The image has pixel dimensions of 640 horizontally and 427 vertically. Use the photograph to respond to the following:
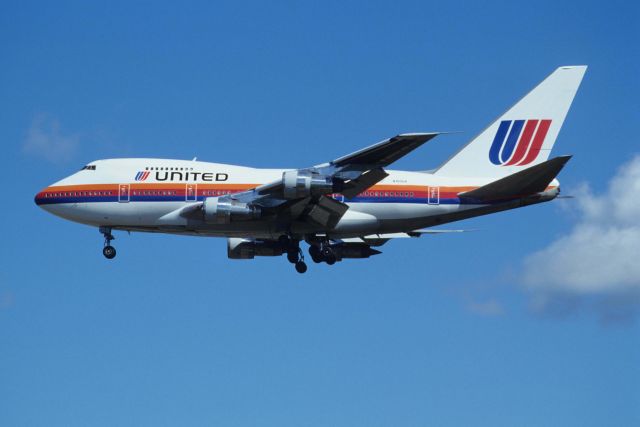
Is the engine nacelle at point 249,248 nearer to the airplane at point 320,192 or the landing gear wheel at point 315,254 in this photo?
the airplane at point 320,192

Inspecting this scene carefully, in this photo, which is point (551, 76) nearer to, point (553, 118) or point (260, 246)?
point (553, 118)

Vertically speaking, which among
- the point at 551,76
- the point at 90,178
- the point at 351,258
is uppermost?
the point at 551,76

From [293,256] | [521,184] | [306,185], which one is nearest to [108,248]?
[293,256]

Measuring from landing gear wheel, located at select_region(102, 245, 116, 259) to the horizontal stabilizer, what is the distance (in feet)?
64.8

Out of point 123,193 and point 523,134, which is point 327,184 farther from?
point 523,134

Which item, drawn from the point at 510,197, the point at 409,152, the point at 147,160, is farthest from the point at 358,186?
the point at 147,160

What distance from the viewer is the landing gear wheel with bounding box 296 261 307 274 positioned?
2520 inches

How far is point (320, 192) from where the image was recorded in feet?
189

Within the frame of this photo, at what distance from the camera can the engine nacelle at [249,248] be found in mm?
67375

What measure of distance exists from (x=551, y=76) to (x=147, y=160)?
23.6m

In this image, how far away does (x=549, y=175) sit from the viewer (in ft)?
189

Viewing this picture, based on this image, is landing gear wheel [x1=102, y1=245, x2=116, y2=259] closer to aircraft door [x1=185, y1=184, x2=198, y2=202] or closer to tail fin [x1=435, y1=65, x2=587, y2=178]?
aircraft door [x1=185, y1=184, x2=198, y2=202]

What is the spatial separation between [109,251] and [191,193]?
21.0 feet

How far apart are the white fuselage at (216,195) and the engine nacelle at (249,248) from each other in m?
3.76
